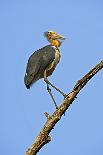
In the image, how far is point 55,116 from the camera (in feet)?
27.1

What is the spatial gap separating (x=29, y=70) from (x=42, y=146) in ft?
10.4

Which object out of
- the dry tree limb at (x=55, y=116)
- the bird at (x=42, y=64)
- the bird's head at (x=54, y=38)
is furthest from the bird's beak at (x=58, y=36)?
the dry tree limb at (x=55, y=116)

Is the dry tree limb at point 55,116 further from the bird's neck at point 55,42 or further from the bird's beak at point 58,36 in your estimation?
the bird's beak at point 58,36

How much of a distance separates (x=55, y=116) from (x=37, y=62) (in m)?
3.23

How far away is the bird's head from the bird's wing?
949 mm

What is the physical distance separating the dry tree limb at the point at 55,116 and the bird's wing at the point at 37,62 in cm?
256

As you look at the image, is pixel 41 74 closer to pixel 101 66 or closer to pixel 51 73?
pixel 51 73

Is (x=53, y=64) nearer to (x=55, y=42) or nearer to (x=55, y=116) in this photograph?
(x=55, y=42)

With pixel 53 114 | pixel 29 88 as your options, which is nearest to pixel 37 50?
pixel 29 88

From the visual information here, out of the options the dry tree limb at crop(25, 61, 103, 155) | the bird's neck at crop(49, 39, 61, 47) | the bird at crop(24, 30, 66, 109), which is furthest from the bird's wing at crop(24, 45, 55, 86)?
the dry tree limb at crop(25, 61, 103, 155)

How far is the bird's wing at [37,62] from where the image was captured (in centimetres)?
1088

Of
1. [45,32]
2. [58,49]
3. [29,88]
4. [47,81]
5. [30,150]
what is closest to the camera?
[30,150]

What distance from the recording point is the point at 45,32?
1370 centimetres

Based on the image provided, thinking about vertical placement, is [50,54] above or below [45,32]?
below
